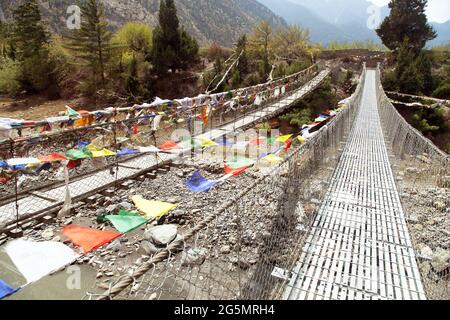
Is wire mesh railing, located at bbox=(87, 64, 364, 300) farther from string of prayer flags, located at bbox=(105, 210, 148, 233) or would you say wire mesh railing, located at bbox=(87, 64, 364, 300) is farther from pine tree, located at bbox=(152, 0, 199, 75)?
pine tree, located at bbox=(152, 0, 199, 75)

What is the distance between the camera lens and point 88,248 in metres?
3.79

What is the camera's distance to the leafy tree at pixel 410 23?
28312 millimetres

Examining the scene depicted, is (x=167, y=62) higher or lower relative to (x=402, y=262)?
higher

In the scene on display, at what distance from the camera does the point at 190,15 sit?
300 ft

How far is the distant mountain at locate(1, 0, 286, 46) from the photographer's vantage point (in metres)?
64.0

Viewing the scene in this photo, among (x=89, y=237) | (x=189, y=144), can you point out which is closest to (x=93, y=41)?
(x=189, y=144)

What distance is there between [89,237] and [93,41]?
25.4 m

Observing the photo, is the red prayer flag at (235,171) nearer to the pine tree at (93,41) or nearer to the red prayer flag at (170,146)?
the red prayer flag at (170,146)

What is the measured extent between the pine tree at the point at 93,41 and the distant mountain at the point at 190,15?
25.7m

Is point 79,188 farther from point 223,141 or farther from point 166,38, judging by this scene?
point 166,38

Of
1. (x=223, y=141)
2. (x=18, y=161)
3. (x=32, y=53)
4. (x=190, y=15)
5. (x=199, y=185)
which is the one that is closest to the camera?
(x=18, y=161)
